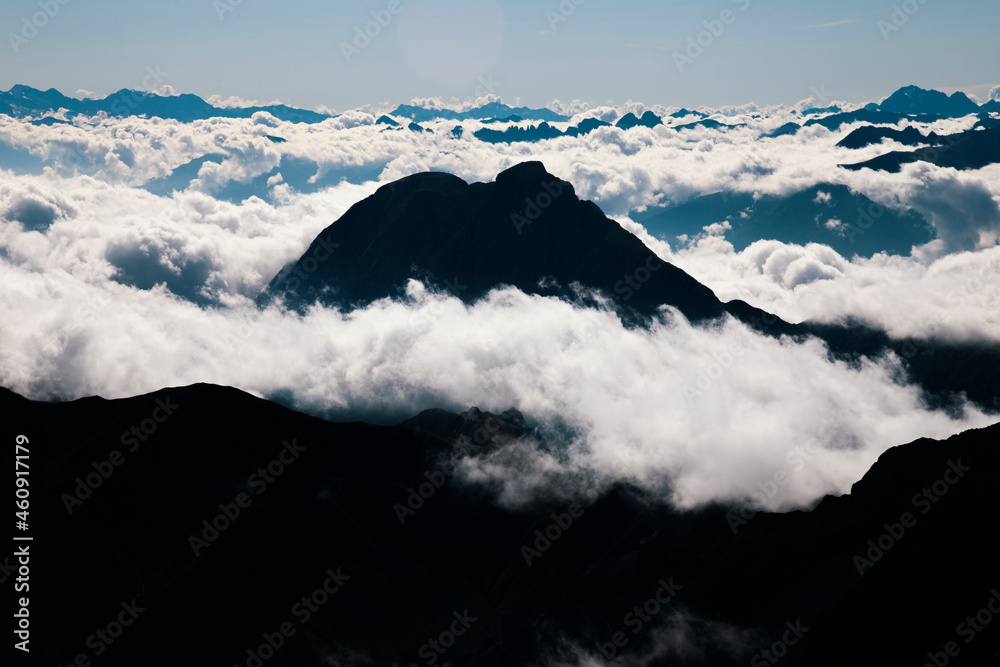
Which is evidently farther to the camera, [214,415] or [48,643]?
[214,415]

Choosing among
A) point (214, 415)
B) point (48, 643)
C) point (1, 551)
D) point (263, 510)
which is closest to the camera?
point (48, 643)

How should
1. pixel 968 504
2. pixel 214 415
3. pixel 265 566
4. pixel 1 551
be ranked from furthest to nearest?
1. pixel 214 415
2. pixel 265 566
3. pixel 1 551
4. pixel 968 504

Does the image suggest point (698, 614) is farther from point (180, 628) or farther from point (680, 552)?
point (180, 628)

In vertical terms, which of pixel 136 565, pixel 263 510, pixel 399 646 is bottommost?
pixel 399 646

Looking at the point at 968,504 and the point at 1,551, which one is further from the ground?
the point at 968,504

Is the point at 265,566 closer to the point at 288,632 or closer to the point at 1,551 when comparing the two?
the point at 288,632

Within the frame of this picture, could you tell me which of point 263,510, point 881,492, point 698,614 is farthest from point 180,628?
point 881,492

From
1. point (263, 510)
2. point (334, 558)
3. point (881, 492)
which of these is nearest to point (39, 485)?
Answer: point (263, 510)
